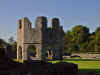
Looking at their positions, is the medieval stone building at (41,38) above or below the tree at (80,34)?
below

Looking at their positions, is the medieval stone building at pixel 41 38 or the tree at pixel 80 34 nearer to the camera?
the medieval stone building at pixel 41 38

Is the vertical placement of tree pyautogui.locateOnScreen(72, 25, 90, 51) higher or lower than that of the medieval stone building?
higher

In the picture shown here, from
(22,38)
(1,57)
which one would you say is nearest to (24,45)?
(22,38)

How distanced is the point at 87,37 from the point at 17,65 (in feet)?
221

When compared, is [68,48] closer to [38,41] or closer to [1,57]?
[38,41]

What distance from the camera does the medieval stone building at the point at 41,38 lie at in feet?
107

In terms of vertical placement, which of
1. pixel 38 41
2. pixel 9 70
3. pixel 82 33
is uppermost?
pixel 82 33

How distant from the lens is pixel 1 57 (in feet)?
22.9

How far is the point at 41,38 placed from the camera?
32594 millimetres

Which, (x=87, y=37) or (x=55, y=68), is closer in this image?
(x=55, y=68)

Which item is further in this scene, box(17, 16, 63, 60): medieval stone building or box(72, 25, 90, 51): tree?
box(72, 25, 90, 51): tree

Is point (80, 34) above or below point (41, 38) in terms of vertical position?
above

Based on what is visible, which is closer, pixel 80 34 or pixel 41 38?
pixel 41 38

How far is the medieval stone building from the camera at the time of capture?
32500 millimetres
